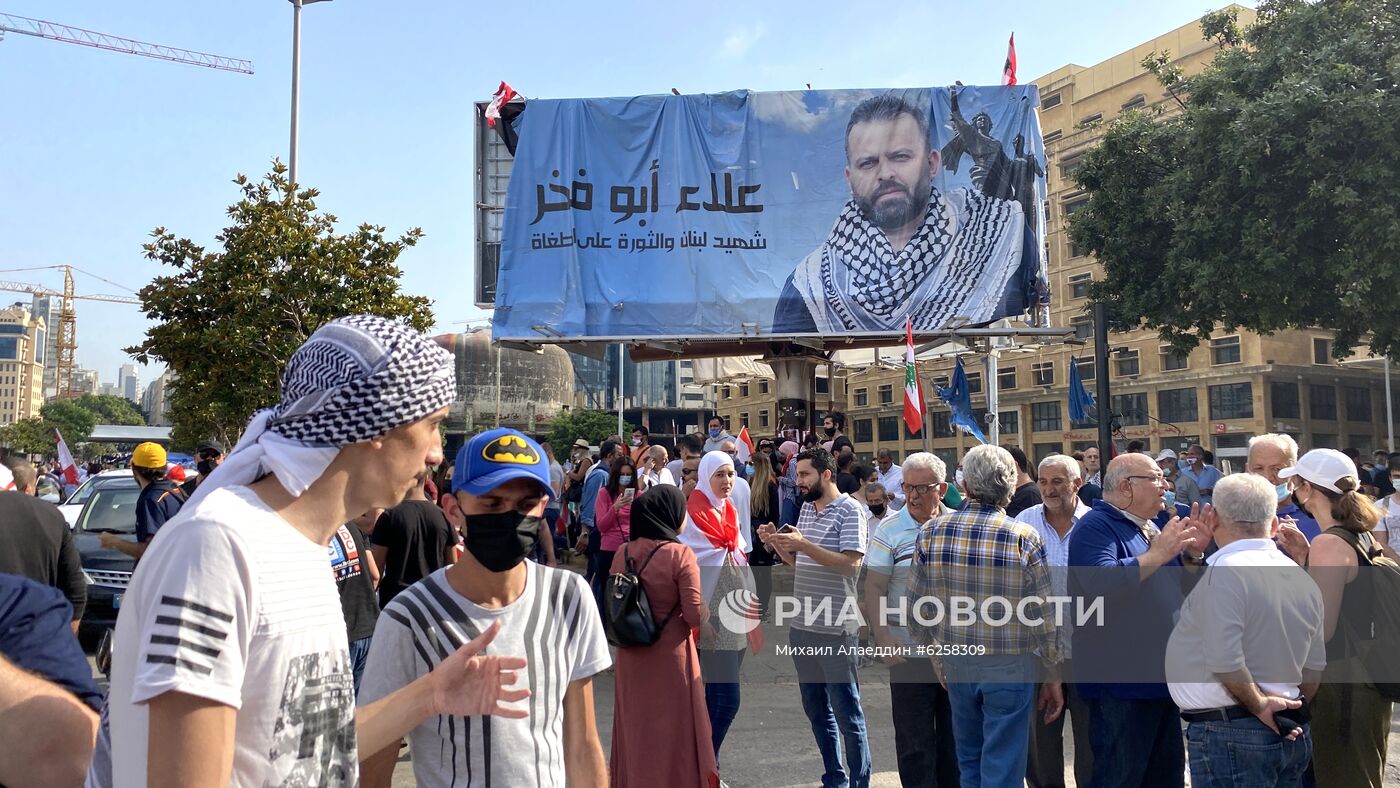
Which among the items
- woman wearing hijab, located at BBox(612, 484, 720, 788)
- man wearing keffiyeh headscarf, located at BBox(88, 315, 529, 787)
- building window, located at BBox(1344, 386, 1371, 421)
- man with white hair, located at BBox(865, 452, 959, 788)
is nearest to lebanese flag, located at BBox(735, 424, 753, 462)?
man with white hair, located at BBox(865, 452, 959, 788)

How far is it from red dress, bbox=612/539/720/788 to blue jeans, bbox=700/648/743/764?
903mm

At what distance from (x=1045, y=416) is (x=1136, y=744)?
183 feet

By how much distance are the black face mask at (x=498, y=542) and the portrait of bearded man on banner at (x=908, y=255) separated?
591 inches

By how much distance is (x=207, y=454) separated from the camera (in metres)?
8.43

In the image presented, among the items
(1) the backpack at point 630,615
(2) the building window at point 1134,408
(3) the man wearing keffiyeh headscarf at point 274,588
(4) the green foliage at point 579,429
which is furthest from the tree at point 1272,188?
(4) the green foliage at point 579,429

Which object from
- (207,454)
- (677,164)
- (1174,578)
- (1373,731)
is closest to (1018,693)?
(1174,578)

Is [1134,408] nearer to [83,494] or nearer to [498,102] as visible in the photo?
[498,102]

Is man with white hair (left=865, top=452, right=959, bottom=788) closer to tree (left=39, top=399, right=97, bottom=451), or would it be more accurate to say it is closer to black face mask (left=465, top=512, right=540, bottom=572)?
black face mask (left=465, top=512, right=540, bottom=572)

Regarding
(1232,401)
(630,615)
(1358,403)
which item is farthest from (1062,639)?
(1358,403)

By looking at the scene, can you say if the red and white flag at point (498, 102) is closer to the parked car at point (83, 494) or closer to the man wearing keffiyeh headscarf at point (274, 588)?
the parked car at point (83, 494)

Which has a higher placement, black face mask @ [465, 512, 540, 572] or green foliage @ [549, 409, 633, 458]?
green foliage @ [549, 409, 633, 458]

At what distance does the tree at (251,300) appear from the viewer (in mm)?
13000

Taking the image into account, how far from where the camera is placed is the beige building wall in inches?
1863

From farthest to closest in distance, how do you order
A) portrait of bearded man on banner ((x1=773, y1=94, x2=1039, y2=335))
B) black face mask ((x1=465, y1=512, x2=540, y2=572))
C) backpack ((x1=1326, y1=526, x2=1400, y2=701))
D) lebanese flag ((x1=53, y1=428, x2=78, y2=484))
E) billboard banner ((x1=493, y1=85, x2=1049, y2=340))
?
lebanese flag ((x1=53, y1=428, x2=78, y2=484)) → billboard banner ((x1=493, y1=85, x2=1049, y2=340)) → portrait of bearded man on banner ((x1=773, y1=94, x2=1039, y2=335)) → backpack ((x1=1326, y1=526, x2=1400, y2=701)) → black face mask ((x1=465, y1=512, x2=540, y2=572))
